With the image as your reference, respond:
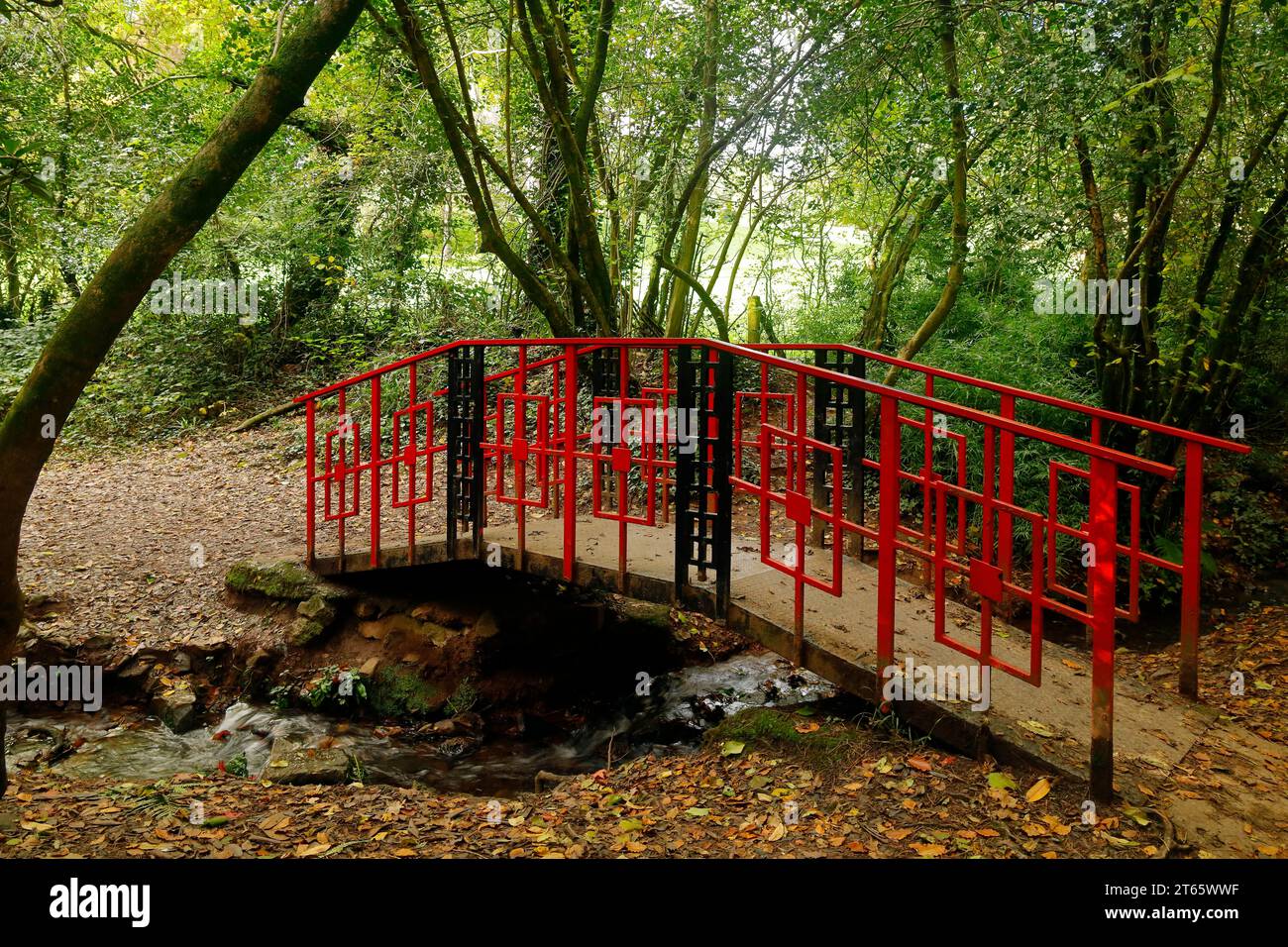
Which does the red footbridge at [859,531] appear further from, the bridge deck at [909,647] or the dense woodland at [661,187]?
the dense woodland at [661,187]

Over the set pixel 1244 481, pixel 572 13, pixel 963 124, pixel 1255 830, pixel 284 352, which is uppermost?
pixel 572 13

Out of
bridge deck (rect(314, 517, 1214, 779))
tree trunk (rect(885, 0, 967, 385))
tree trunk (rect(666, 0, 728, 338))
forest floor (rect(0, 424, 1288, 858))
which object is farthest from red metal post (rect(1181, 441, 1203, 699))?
tree trunk (rect(666, 0, 728, 338))

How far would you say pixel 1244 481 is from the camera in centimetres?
796

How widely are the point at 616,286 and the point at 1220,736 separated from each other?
6652 millimetres

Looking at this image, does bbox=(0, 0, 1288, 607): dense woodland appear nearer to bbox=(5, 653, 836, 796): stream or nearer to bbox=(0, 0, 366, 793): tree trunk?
bbox=(0, 0, 366, 793): tree trunk

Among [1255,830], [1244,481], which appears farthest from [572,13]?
[1255,830]

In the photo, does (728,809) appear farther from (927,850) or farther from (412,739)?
(412,739)

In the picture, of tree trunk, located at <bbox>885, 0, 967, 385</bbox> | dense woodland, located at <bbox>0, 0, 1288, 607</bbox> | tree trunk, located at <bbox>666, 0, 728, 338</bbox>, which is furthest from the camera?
tree trunk, located at <bbox>666, 0, 728, 338</bbox>

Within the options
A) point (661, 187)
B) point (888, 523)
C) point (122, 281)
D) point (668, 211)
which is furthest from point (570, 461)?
point (661, 187)

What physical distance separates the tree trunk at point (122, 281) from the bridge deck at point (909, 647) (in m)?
2.61

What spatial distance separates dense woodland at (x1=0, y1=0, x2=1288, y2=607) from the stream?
2478 mm

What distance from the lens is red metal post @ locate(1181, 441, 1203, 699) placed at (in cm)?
392

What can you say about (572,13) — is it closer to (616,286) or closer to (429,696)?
(616,286)

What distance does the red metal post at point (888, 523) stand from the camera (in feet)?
12.2
